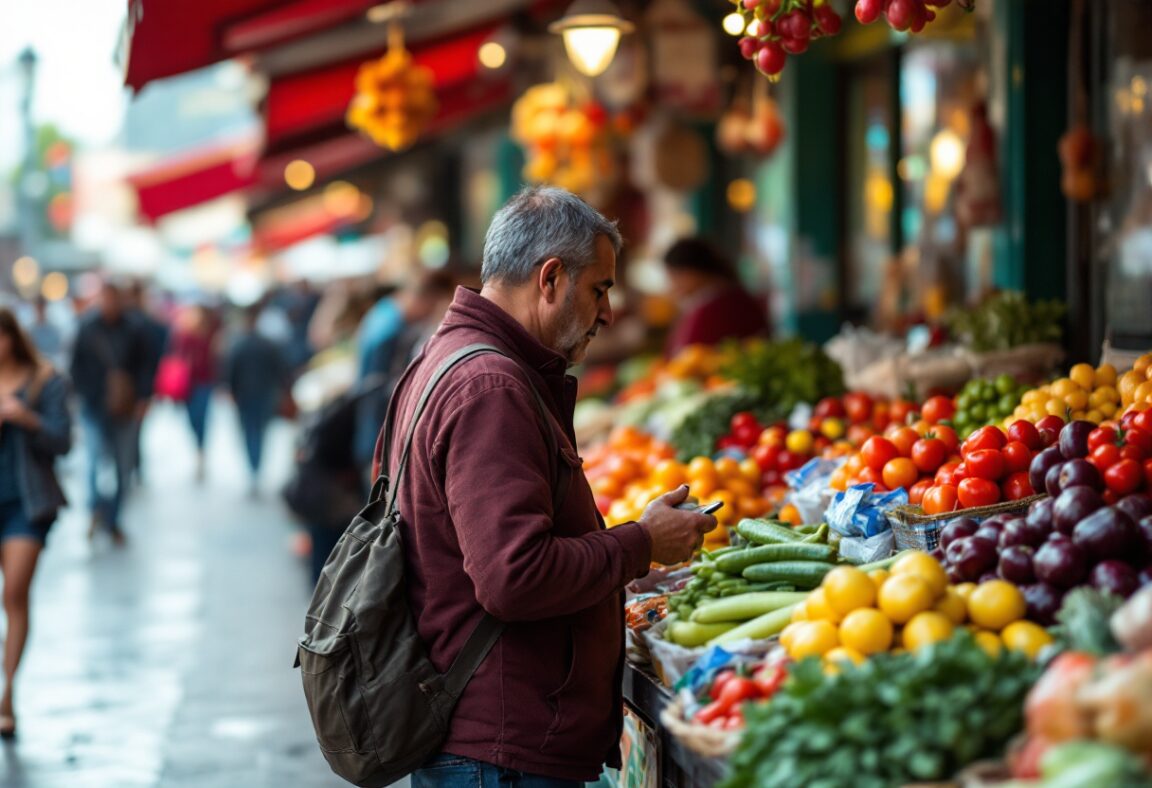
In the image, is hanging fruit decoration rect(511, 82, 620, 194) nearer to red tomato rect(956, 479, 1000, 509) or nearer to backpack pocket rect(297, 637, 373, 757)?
red tomato rect(956, 479, 1000, 509)

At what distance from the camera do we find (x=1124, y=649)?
2693mm

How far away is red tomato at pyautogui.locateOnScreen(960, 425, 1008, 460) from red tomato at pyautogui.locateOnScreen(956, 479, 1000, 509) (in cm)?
24

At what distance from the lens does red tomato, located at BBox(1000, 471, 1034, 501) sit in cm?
399

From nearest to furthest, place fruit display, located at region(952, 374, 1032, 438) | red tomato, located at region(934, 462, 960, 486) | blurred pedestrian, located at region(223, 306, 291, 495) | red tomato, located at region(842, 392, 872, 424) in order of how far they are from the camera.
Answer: red tomato, located at region(934, 462, 960, 486) → fruit display, located at region(952, 374, 1032, 438) → red tomato, located at region(842, 392, 872, 424) → blurred pedestrian, located at region(223, 306, 291, 495)

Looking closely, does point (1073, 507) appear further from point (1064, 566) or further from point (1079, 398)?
point (1079, 398)

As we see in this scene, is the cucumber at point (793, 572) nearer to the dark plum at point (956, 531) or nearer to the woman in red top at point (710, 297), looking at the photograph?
the dark plum at point (956, 531)

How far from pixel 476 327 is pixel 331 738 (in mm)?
1003

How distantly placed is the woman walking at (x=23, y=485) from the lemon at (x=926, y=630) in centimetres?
515

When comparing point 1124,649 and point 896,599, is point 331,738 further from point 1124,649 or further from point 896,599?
point 1124,649

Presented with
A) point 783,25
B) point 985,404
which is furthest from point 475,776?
point 985,404

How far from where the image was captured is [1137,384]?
4582mm

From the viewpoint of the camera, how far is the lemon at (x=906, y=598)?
3141mm

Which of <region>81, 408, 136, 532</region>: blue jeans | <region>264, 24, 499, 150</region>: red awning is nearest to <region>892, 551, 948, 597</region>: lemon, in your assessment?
<region>264, 24, 499, 150</region>: red awning

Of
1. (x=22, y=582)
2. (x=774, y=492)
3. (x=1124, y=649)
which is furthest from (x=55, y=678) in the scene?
(x=1124, y=649)
